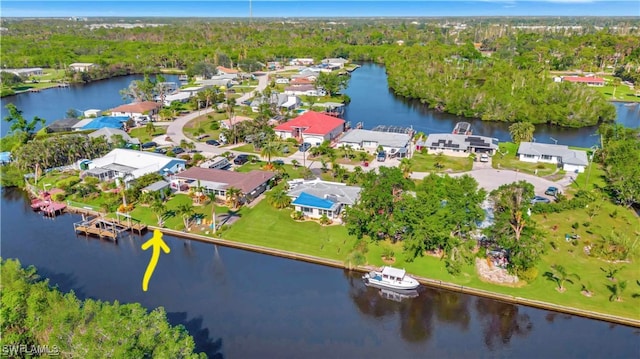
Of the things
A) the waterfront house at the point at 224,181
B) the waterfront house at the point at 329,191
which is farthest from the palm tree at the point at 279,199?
the waterfront house at the point at 224,181

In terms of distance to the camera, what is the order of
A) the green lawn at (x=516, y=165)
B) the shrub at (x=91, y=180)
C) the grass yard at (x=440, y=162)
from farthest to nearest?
the grass yard at (x=440, y=162) < the green lawn at (x=516, y=165) < the shrub at (x=91, y=180)

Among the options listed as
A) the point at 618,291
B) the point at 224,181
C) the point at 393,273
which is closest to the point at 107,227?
the point at 224,181

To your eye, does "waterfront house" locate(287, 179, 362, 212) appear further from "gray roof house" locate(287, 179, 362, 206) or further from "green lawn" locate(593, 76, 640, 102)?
"green lawn" locate(593, 76, 640, 102)

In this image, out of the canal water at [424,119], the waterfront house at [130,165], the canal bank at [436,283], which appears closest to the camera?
the canal bank at [436,283]

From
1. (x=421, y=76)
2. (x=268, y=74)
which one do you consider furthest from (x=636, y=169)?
(x=268, y=74)

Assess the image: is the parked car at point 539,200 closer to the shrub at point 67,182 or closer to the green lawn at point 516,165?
the green lawn at point 516,165

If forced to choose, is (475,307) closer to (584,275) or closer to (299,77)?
(584,275)
